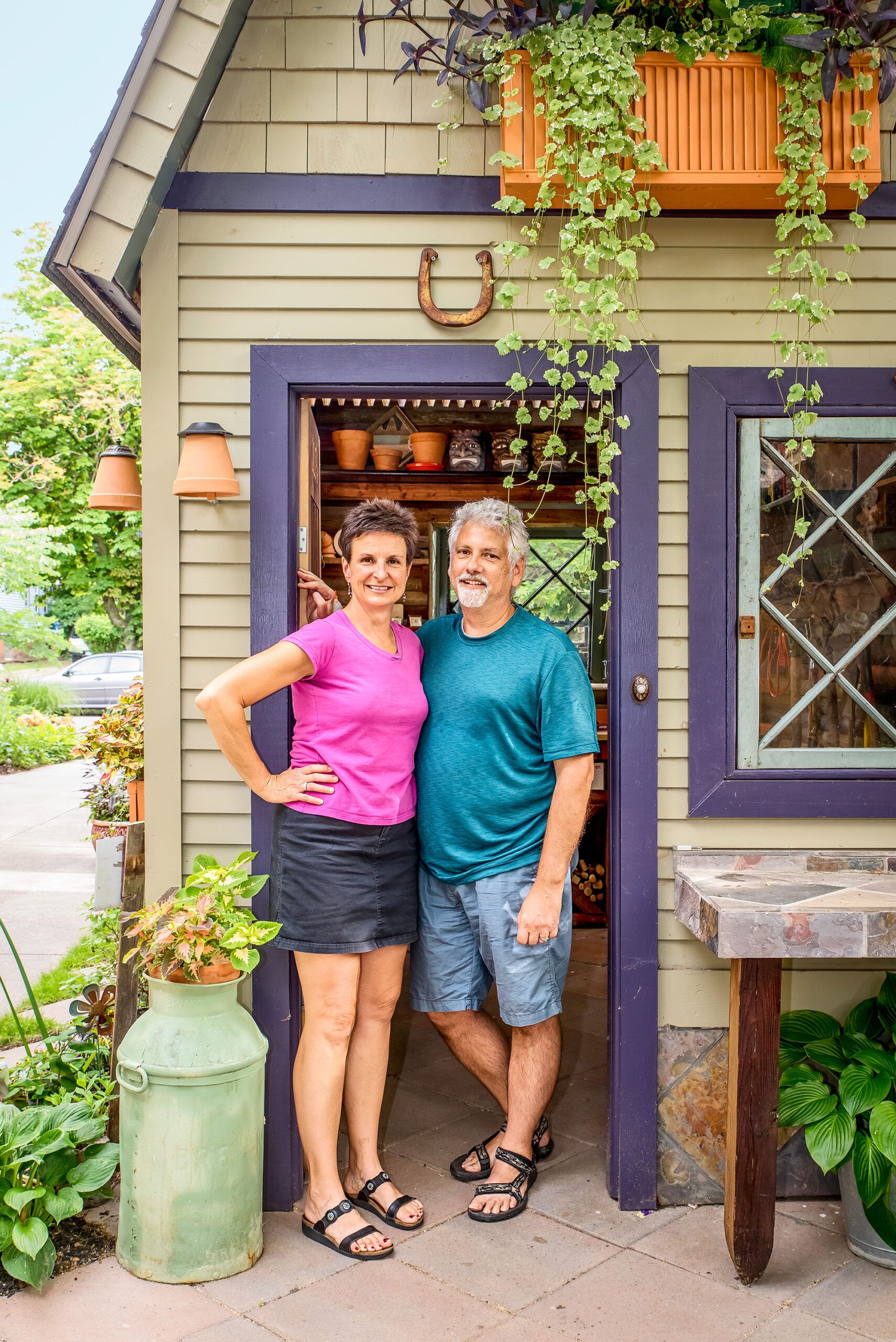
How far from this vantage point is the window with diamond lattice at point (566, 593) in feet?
19.2

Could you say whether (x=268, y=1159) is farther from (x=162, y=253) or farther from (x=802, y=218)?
(x=802, y=218)

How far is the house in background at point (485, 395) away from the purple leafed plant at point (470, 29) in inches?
3.0

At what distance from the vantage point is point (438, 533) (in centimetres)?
574

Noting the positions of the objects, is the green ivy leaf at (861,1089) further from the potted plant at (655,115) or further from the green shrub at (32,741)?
the green shrub at (32,741)

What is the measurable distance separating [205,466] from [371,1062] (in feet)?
5.15

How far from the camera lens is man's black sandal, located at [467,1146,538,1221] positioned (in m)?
2.66

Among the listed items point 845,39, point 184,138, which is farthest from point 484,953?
point 845,39

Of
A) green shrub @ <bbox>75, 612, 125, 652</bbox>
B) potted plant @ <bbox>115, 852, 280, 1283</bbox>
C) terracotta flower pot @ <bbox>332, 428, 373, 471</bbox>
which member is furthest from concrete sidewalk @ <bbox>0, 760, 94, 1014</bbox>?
green shrub @ <bbox>75, 612, 125, 652</bbox>

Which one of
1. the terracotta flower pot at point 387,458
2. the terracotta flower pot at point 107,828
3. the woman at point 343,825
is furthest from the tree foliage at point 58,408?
the woman at point 343,825

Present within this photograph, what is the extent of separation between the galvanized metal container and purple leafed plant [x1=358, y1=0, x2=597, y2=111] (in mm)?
2730

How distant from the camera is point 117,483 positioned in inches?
126

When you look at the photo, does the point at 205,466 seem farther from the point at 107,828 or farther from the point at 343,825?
the point at 107,828

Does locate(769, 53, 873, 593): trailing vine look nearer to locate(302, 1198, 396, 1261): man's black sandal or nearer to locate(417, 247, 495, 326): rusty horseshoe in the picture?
locate(417, 247, 495, 326): rusty horseshoe

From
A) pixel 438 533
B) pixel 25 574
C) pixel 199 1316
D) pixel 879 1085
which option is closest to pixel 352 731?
pixel 199 1316
